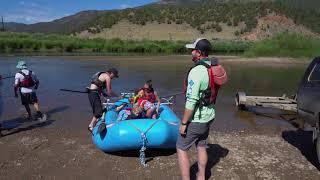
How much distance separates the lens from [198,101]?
498cm

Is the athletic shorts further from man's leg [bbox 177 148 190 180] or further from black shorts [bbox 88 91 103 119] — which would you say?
black shorts [bbox 88 91 103 119]

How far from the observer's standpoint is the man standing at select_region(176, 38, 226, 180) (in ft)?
16.0

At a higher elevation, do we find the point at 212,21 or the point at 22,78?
the point at 212,21

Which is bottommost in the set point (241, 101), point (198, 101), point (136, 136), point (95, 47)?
point (95, 47)

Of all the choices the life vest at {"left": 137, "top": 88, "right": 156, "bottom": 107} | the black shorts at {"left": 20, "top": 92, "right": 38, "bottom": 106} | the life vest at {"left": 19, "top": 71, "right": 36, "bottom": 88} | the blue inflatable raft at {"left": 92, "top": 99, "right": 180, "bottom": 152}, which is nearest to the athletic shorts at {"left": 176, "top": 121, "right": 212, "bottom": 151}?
the blue inflatable raft at {"left": 92, "top": 99, "right": 180, "bottom": 152}

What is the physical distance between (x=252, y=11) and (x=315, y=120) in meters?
73.0

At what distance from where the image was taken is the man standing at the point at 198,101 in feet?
16.0

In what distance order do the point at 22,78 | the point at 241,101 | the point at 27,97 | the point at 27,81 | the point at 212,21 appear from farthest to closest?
the point at 212,21
the point at 241,101
the point at 27,97
the point at 27,81
the point at 22,78

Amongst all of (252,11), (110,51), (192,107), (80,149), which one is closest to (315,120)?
(192,107)

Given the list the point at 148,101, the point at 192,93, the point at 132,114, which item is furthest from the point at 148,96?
the point at 192,93

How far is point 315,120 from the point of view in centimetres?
667

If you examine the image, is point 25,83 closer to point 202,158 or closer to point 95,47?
point 202,158

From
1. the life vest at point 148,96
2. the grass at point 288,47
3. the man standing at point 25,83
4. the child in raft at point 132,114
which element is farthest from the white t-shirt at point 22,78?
the grass at point 288,47

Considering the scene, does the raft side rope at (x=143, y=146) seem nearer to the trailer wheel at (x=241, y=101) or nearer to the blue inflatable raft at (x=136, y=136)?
the blue inflatable raft at (x=136, y=136)
